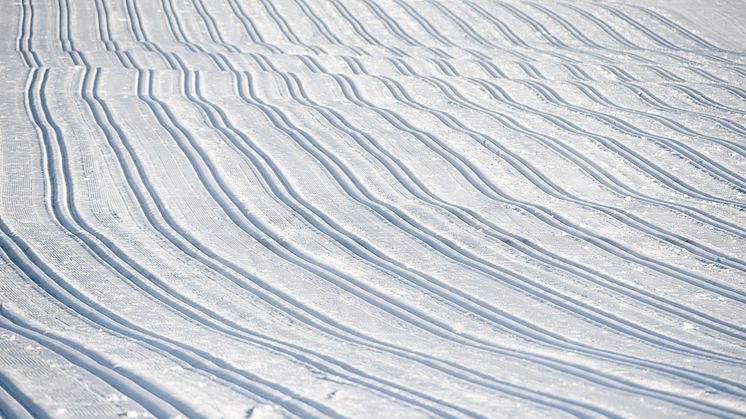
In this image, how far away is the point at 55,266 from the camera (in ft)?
19.1

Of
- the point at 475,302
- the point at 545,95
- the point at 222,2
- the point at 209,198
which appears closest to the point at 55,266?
the point at 209,198

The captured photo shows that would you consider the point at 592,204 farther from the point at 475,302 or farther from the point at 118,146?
the point at 118,146

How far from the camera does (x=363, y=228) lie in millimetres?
6898

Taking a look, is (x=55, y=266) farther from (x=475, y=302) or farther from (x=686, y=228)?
(x=686, y=228)

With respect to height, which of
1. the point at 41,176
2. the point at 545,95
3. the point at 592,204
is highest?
the point at 545,95

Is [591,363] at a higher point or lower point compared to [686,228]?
lower

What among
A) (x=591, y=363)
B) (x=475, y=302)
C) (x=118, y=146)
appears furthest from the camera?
(x=118, y=146)

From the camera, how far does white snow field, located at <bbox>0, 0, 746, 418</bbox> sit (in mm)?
4215

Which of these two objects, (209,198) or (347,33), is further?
(347,33)

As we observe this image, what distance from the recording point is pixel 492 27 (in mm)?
15578

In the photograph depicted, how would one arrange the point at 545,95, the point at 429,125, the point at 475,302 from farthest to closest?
1. the point at 545,95
2. the point at 429,125
3. the point at 475,302

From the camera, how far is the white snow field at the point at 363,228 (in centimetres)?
421

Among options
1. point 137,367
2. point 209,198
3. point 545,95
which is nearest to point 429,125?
point 545,95

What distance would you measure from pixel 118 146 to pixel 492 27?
8949 millimetres
